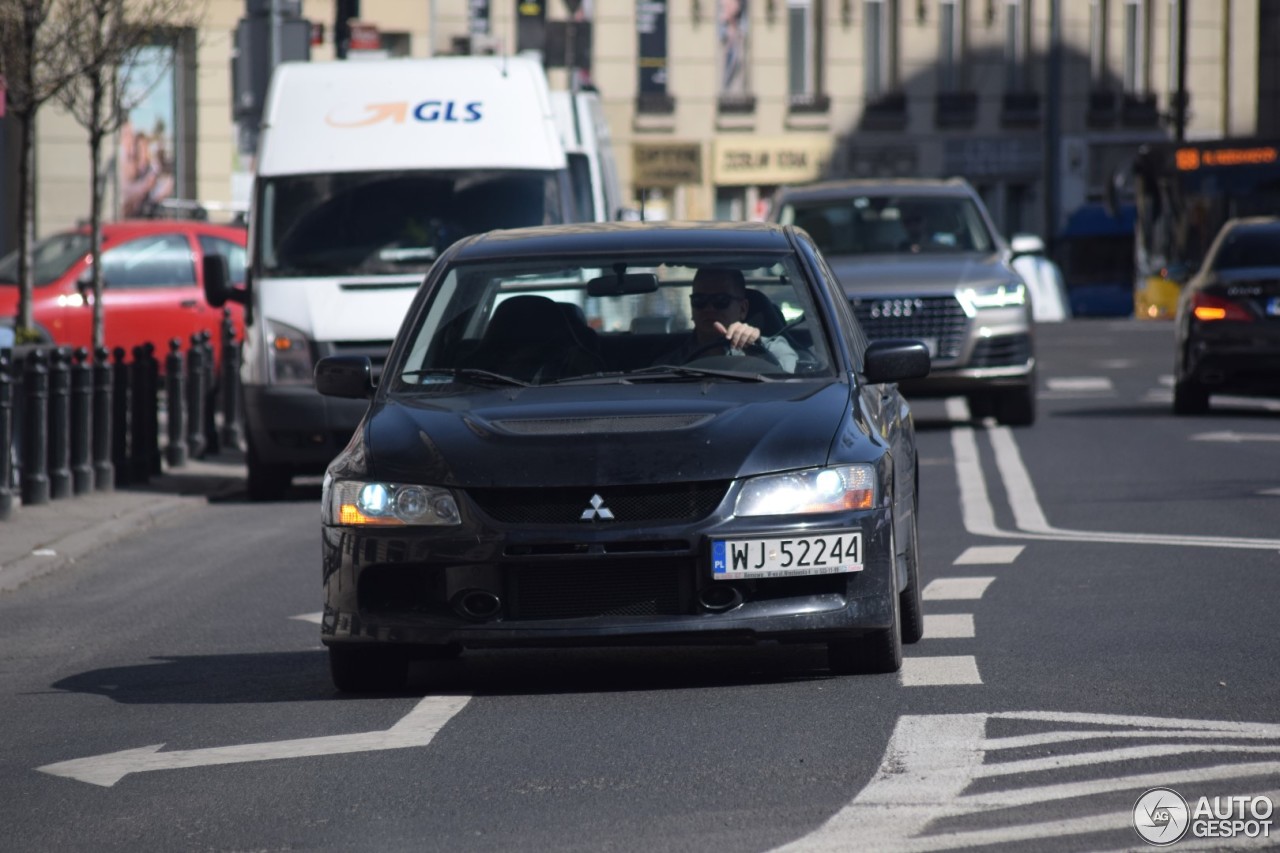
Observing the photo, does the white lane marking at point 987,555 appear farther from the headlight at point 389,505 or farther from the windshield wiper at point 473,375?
the headlight at point 389,505

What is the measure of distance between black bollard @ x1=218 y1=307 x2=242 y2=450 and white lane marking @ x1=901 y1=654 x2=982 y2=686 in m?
13.9

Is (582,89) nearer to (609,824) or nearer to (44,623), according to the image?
(44,623)

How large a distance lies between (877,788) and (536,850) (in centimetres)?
97

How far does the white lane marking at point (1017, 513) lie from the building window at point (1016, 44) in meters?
44.3

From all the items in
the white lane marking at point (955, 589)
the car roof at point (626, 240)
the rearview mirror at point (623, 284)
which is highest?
the car roof at point (626, 240)

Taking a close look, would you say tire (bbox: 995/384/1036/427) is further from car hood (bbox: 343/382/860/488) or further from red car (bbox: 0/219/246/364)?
car hood (bbox: 343/382/860/488)

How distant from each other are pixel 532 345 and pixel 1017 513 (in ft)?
20.5

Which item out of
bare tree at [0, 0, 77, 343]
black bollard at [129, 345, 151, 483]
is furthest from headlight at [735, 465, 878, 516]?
bare tree at [0, 0, 77, 343]

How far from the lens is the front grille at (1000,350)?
2058 cm

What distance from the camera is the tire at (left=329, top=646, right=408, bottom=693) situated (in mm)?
7969

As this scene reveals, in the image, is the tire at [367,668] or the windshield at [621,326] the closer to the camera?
the tire at [367,668]

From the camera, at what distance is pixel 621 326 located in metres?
8.69

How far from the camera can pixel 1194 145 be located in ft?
134

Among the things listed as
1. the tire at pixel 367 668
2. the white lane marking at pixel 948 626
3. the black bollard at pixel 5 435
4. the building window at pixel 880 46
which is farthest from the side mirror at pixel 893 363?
the building window at pixel 880 46
